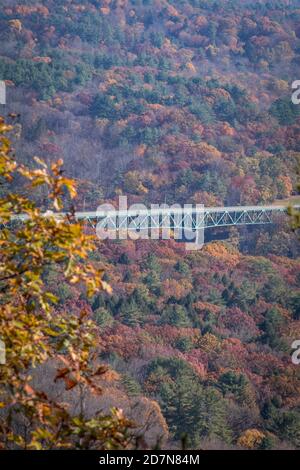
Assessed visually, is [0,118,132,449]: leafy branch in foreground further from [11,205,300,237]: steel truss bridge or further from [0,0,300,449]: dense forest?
[11,205,300,237]: steel truss bridge

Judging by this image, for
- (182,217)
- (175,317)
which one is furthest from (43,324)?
(182,217)

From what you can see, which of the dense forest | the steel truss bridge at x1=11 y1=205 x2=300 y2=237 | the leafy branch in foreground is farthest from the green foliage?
the leafy branch in foreground

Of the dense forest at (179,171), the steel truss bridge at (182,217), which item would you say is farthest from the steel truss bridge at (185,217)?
the dense forest at (179,171)

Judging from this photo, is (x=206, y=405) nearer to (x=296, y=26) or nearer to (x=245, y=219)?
(x=245, y=219)

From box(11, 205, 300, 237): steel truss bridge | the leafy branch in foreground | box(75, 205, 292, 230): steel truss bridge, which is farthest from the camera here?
box(75, 205, 292, 230): steel truss bridge

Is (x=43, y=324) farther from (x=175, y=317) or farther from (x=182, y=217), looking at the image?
(x=182, y=217)

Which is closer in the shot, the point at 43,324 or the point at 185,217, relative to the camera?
the point at 43,324

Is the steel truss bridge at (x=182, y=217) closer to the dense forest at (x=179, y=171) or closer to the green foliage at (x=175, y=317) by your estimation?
the dense forest at (x=179, y=171)

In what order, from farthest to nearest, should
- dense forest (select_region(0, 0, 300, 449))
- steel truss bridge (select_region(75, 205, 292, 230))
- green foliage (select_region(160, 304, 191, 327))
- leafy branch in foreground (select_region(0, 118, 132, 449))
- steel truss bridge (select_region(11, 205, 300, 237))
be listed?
steel truss bridge (select_region(75, 205, 292, 230))
steel truss bridge (select_region(11, 205, 300, 237))
green foliage (select_region(160, 304, 191, 327))
dense forest (select_region(0, 0, 300, 449))
leafy branch in foreground (select_region(0, 118, 132, 449))

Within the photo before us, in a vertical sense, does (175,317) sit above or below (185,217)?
below

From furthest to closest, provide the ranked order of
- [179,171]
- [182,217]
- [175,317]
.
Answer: [179,171] < [182,217] < [175,317]
